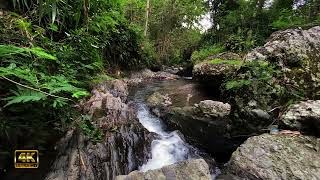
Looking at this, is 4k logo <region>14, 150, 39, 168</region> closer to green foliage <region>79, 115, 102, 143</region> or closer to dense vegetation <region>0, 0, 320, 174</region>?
dense vegetation <region>0, 0, 320, 174</region>

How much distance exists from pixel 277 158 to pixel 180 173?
1536mm

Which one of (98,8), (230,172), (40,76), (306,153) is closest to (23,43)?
(40,76)

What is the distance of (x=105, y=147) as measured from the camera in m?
3.77

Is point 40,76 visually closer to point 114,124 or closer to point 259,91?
point 114,124

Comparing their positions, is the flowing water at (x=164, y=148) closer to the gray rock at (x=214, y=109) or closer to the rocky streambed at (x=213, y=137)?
the rocky streambed at (x=213, y=137)

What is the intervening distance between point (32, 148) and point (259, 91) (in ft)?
14.9

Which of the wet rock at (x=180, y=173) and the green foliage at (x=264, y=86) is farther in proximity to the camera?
the green foliage at (x=264, y=86)

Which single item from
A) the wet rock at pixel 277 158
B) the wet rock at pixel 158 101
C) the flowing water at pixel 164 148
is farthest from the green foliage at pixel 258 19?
the wet rock at pixel 277 158

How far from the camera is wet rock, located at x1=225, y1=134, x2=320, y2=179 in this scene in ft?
11.4

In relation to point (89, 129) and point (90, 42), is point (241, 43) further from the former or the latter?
point (89, 129)

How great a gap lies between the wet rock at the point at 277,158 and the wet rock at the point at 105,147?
1730mm

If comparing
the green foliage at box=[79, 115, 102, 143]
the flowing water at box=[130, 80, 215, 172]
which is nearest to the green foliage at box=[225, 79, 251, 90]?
the flowing water at box=[130, 80, 215, 172]

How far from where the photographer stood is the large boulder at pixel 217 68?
35.6 feet

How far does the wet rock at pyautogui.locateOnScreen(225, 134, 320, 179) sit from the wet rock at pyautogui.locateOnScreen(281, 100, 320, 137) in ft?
0.66
